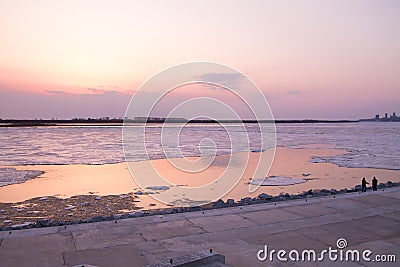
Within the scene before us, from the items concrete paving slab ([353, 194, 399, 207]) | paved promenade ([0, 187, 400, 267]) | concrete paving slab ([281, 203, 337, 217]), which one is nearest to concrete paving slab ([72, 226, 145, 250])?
paved promenade ([0, 187, 400, 267])

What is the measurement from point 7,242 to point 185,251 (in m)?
3.41

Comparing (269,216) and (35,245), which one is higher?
(269,216)

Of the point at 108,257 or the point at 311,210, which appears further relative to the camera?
the point at 311,210

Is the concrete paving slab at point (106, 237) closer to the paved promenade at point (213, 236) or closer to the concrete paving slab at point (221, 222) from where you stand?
the paved promenade at point (213, 236)

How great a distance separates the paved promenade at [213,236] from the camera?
6078 mm

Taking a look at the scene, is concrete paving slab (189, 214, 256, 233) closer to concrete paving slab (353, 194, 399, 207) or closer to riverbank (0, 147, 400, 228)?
riverbank (0, 147, 400, 228)

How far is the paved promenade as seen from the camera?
6.08m

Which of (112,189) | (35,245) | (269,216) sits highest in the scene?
(269,216)

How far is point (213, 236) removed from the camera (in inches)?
285

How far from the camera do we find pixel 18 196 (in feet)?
41.9

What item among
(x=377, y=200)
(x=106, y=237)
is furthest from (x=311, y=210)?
(x=106, y=237)

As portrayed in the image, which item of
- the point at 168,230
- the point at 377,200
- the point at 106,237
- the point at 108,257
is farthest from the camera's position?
the point at 377,200

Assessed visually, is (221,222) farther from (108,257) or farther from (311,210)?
(108,257)

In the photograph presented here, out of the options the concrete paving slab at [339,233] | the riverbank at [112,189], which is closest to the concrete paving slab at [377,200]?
the riverbank at [112,189]
